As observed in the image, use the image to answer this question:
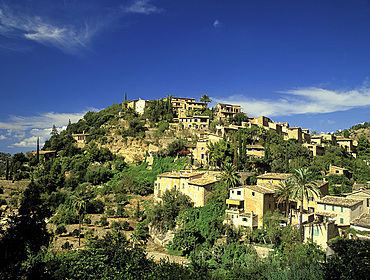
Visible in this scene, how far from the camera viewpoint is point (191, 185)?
37188mm

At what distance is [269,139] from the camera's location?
176 ft

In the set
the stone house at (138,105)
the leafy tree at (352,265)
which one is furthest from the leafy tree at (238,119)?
the leafy tree at (352,265)

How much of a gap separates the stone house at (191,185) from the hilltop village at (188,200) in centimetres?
15

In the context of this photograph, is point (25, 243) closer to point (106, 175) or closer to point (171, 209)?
point (171, 209)

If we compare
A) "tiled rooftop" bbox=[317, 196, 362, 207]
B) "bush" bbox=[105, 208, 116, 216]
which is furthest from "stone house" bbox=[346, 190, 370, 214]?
"bush" bbox=[105, 208, 116, 216]

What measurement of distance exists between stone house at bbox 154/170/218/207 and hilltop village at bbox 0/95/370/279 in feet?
0.50

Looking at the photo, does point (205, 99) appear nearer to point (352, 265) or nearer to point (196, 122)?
point (196, 122)

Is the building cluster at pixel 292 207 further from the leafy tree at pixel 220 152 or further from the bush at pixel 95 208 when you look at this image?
the bush at pixel 95 208

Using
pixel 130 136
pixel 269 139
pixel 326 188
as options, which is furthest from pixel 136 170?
pixel 326 188

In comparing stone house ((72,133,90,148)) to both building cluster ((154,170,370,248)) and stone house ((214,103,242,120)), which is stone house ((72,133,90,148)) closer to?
stone house ((214,103,242,120))

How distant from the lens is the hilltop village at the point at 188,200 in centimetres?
2131

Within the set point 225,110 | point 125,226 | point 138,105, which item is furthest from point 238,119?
point 125,226

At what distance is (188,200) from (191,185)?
6.48 ft

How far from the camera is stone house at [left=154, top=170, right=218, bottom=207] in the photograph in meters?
35.4
